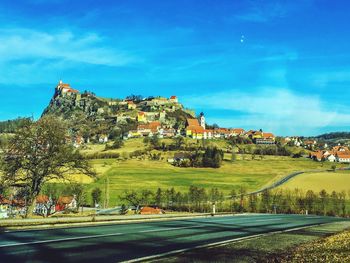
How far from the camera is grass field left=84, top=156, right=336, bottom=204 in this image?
4555 inches

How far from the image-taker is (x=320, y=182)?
12200 centimetres

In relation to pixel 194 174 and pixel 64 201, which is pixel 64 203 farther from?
pixel 194 174

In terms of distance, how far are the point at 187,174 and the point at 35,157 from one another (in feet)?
374

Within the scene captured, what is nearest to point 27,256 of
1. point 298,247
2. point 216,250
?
point 216,250

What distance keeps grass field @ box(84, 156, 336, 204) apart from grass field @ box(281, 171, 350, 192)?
848 centimetres

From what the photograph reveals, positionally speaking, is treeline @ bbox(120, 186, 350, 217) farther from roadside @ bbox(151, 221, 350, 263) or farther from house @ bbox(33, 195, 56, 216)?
roadside @ bbox(151, 221, 350, 263)

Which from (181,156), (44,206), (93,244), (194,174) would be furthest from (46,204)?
(181,156)

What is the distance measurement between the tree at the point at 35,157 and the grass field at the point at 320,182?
89.6 m

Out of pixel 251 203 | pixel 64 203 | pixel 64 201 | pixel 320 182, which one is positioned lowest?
pixel 251 203

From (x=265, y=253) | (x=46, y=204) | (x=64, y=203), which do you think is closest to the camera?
(x=265, y=253)

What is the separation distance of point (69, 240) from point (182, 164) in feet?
481

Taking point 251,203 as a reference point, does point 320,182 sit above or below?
above

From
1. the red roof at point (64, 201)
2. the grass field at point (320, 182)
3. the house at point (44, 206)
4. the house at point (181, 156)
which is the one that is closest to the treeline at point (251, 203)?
the red roof at point (64, 201)

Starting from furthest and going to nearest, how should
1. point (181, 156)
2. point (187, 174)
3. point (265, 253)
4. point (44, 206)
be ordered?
point (181, 156)
point (187, 174)
point (44, 206)
point (265, 253)
